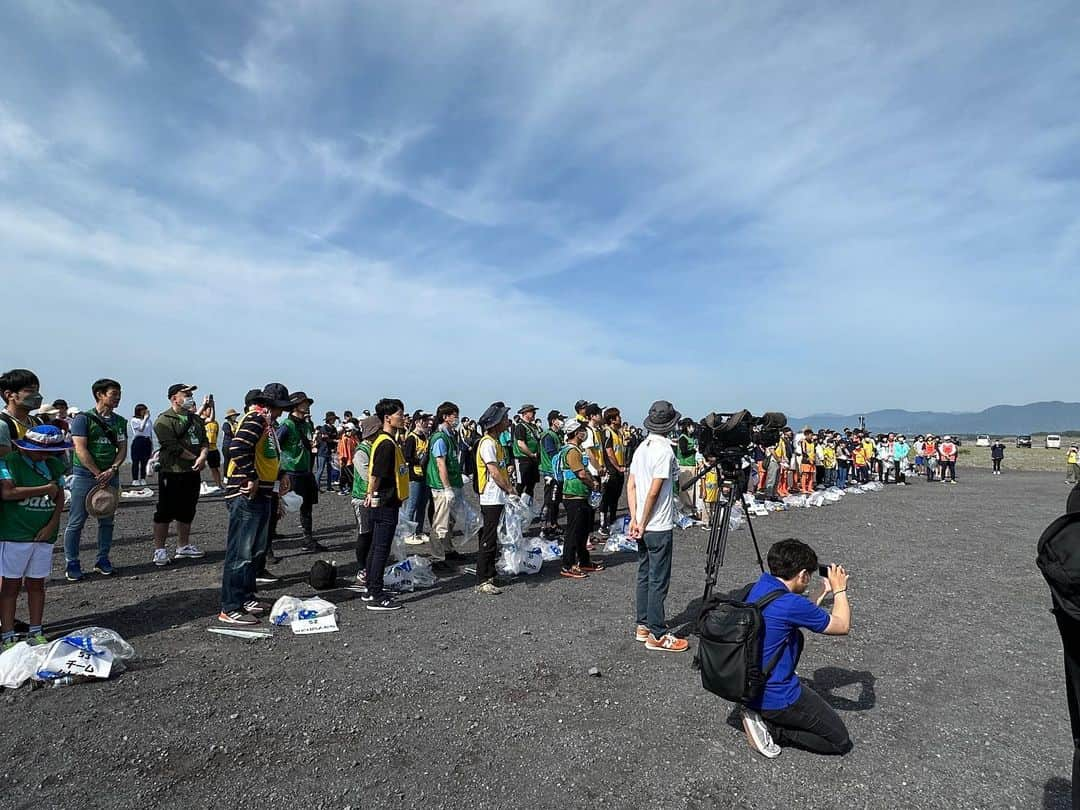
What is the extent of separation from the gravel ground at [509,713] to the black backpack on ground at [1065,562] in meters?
1.59

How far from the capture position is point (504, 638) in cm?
509

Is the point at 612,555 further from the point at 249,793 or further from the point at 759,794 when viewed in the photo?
the point at 249,793

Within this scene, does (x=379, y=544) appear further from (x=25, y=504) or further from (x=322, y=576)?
(x=25, y=504)

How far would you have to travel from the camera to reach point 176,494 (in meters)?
6.89

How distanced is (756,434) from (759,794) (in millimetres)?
2946

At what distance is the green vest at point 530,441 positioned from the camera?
10258 millimetres

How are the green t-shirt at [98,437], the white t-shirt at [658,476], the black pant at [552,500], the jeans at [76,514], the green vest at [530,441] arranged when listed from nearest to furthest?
1. the white t-shirt at [658,476]
2. the green t-shirt at [98,437]
3. the jeans at [76,514]
4. the black pant at [552,500]
5. the green vest at [530,441]

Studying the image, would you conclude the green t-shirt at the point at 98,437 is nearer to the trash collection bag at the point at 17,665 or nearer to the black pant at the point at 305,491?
the black pant at the point at 305,491

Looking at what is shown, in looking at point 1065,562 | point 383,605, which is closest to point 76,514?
point 383,605

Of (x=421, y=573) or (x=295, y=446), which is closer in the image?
(x=421, y=573)

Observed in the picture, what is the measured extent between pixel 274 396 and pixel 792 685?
5.06 metres

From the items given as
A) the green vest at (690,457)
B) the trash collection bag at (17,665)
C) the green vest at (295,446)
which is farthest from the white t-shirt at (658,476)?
the green vest at (690,457)

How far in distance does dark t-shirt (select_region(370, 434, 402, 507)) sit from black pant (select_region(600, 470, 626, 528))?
4.14 metres

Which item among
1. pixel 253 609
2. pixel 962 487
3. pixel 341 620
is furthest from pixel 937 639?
pixel 962 487
